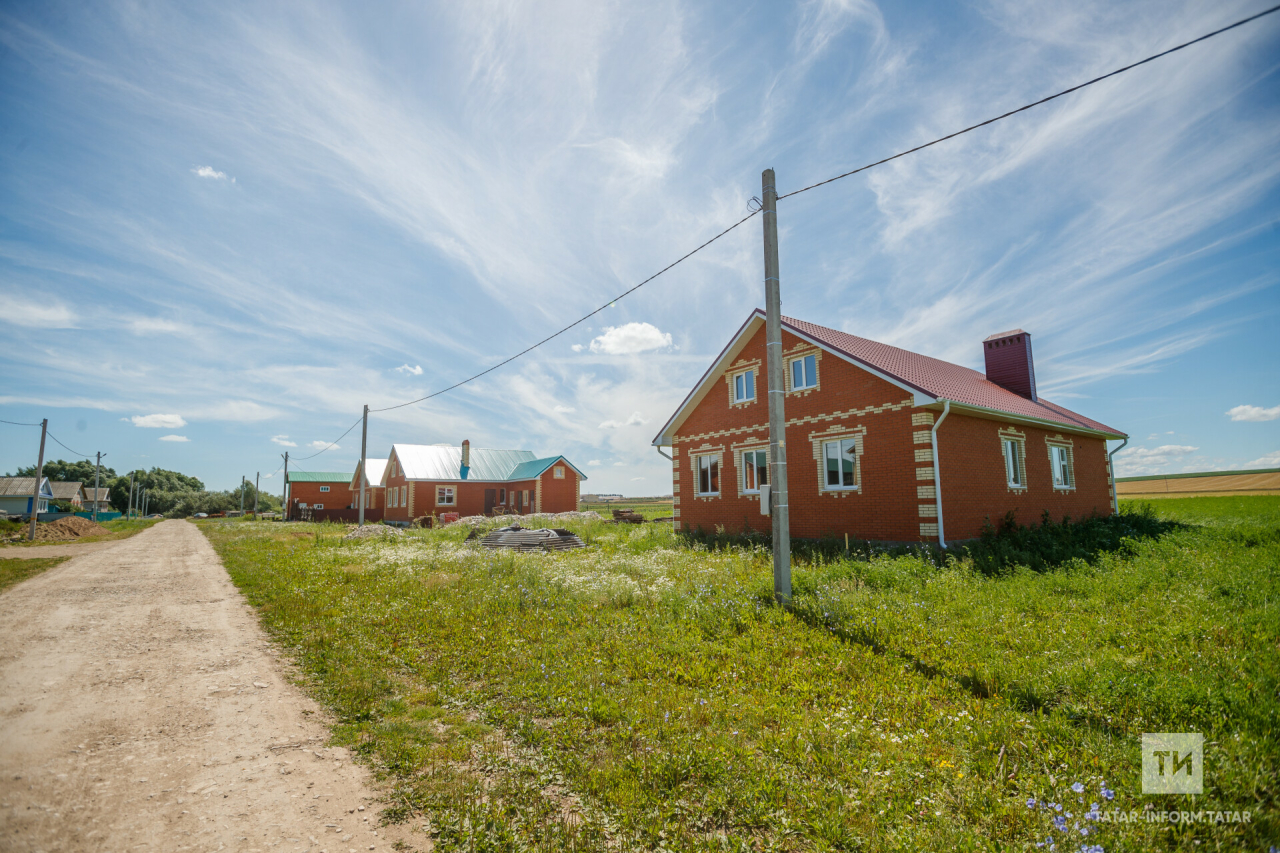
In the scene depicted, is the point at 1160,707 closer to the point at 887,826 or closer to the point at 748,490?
the point at 887,826

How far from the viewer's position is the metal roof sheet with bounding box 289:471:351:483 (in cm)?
5609

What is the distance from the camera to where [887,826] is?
3.47m

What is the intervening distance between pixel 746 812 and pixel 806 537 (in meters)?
13.8

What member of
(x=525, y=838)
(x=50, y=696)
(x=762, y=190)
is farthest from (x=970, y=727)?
(x=50, y=696)

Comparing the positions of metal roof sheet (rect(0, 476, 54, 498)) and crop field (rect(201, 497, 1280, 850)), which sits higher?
metal roof sheet (rect(0, 476, 54, 498))

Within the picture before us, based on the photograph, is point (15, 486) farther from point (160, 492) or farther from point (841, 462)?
point (841, 462)

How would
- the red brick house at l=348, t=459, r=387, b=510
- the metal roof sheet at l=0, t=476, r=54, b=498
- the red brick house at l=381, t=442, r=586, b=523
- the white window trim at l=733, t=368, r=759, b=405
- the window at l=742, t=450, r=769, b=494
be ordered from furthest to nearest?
1. the metal roof sheet at l=0, t=476, r=54, b=498
2. the red brick house at l=348, t=459, r=387, b=510
3. the red brick house at l=381, t=442, r=586, b=523
4. the white window trim at l=733, t=368, r=759, b=405
5. the window at l=742, t=450, r=769, b=494

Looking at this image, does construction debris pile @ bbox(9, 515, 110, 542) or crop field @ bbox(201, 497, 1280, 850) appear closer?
crop field @ bbox(201, 497, 1280, 850)

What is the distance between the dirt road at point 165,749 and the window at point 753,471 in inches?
575

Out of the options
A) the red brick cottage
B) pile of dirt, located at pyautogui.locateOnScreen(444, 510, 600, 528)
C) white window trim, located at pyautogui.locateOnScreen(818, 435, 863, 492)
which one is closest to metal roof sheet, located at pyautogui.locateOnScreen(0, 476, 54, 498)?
pile of dirt, located at pyautogui.locateOnScreen(444, 510, 600, 528)

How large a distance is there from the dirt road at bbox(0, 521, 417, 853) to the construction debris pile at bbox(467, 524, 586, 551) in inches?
393

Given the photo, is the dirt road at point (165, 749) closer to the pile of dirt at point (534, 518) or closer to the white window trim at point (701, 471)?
the white window trim at point (701, 471)

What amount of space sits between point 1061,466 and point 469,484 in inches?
1525

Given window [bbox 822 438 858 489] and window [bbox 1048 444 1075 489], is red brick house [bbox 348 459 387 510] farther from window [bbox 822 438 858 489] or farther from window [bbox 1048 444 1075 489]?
window [bbox 1048 444 1075 489]
